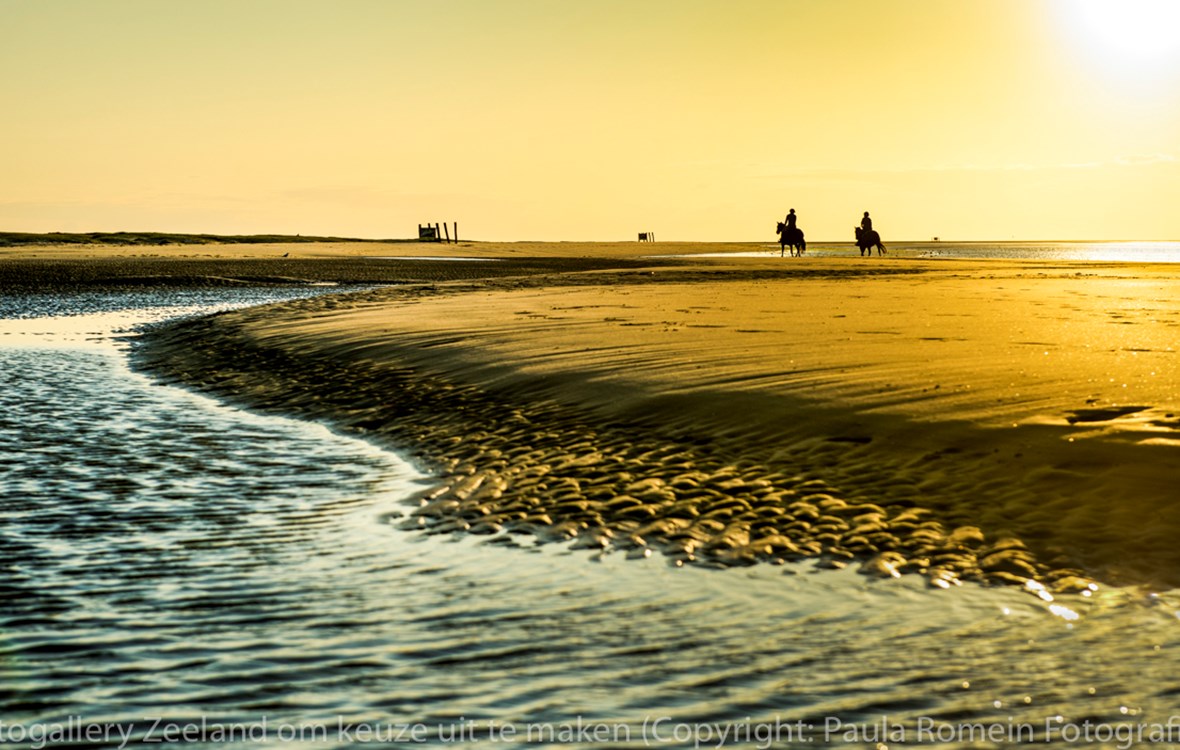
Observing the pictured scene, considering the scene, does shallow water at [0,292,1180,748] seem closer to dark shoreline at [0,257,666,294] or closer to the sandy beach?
the sandy beach

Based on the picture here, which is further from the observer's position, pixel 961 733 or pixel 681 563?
pixel 681 563

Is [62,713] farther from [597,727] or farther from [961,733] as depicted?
[961,733]

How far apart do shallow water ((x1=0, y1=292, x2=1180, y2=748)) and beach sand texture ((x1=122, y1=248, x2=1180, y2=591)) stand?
2.16 ft

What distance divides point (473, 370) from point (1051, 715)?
35.9ft

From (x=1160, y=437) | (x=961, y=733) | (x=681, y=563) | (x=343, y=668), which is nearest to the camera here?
(x=961, y=733)

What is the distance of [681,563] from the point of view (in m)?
7.41

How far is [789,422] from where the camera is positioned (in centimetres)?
1038

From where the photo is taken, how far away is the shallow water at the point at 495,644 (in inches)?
194

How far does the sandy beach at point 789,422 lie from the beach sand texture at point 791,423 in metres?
0.03

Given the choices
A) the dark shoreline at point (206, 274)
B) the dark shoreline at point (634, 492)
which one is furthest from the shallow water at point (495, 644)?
the dark shoreline at point (206, 274)

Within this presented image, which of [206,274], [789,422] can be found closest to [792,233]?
[206,274]

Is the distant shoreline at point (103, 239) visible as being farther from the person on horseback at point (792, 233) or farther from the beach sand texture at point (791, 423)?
the beach sand texture at point (791, 423)

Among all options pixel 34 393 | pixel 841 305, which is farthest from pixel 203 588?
pixel 841 305

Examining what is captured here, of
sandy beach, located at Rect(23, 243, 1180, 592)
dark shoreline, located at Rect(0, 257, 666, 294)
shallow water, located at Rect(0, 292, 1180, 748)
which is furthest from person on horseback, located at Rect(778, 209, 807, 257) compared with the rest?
shallow water, located at Rect(0, 292, 1180, 748)
